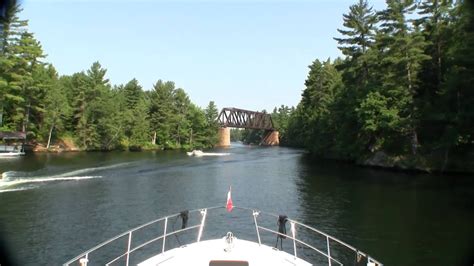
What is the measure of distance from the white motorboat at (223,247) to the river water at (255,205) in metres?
1.49

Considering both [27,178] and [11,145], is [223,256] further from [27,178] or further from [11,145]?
[11,145]

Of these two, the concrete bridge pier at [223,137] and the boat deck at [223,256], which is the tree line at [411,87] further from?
the concrete bridge pier at [223,137]

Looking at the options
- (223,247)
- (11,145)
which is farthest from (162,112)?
(223,247)

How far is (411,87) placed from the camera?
54.6 meters

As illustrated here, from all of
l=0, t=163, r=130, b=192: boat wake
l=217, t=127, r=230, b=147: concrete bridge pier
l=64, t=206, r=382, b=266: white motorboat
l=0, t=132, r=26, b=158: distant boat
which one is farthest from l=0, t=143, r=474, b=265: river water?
l=217, t=127, r=230, b=147: concrete bridge pier

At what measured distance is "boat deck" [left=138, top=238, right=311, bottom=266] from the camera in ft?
41.9

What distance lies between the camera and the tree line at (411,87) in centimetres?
4575

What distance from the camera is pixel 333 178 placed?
47562 millimetres

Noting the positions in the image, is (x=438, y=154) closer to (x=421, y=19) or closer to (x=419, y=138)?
(x=419, y=138)

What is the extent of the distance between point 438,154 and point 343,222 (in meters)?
32.8

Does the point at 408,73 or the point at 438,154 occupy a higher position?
the point at 408,73

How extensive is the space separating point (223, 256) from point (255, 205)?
19623mm

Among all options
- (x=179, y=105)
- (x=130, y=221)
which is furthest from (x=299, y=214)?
(x=179, y=105)

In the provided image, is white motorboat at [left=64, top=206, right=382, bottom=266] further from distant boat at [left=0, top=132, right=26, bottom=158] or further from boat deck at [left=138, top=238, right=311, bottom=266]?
distant boat at [left=0, top=132, right=26, bottom=158]
